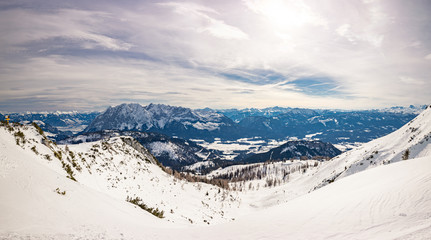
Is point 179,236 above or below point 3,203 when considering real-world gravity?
below

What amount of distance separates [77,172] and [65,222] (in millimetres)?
17750

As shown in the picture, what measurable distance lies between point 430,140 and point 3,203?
5908 cm

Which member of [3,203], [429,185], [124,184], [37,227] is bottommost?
[124,184]

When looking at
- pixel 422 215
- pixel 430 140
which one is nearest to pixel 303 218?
pixel 422 215

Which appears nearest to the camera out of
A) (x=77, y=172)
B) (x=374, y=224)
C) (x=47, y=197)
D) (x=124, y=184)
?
(x=374, y=224)

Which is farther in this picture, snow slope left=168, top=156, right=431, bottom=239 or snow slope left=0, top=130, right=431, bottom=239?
snow slope left=168, top=156, right=431, bottom=239

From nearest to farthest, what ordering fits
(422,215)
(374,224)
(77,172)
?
(422,215)
(374,224)
(77,172)

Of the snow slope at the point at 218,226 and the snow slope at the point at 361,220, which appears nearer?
the snow slope at the point at 218,226

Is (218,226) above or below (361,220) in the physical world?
below

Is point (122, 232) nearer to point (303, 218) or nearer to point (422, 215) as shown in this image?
point (303, 218)

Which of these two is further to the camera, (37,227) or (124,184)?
(124,184)

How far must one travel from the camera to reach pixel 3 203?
7.87 m

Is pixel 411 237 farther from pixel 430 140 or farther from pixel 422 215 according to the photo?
pixel 430 140

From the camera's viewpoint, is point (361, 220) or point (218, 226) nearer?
point (361, 220)
